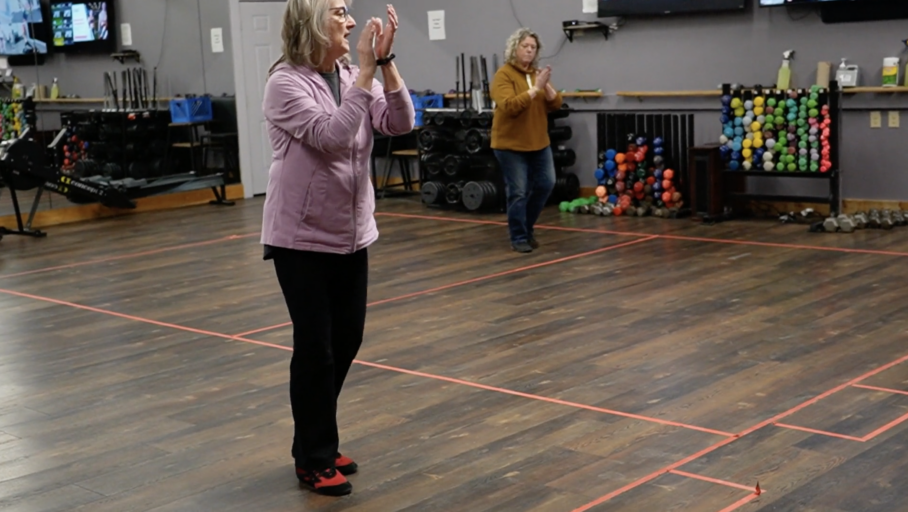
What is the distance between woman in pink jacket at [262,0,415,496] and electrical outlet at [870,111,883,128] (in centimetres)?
611

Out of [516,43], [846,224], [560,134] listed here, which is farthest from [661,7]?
[846,224]

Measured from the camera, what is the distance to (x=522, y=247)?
7.57 m

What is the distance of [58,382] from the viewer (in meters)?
4.73

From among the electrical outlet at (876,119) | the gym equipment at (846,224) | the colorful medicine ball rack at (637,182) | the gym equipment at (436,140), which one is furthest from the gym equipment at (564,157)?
the gym equipment at (846,224)

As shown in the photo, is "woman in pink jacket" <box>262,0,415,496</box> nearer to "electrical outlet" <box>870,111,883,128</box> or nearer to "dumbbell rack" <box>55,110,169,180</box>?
"electrical outlet" <box>870,111,883,128</box>

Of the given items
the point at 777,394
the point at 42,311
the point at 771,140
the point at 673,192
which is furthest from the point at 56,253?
the point at 777,394

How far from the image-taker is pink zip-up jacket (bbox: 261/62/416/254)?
307cm

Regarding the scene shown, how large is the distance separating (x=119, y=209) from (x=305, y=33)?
7934mm

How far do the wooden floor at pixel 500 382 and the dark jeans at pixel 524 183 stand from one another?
0.25m

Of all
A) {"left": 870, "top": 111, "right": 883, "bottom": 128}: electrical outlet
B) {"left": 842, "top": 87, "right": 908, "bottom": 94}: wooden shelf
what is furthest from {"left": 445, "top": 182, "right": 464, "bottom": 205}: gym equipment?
{"left": 870, "top": 111, "right": 883, "bottom": 128}: electrical outlet

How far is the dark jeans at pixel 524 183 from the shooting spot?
7.41 metres

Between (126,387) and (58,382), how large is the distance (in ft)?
1.08

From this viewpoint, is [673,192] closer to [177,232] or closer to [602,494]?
[177,232]

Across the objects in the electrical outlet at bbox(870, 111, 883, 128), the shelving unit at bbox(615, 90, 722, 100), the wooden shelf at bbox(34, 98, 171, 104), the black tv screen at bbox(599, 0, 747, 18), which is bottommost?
the electrical outlet at bbox(870, 111, 883, 128)
